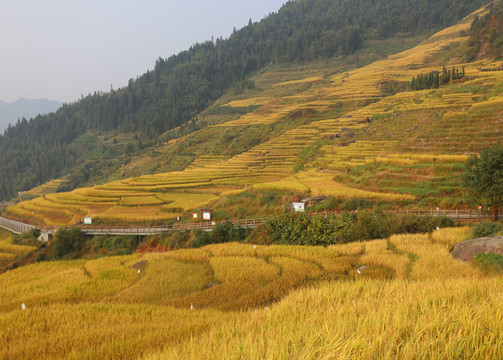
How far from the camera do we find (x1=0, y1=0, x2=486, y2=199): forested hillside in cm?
12012

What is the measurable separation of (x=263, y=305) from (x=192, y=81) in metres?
156

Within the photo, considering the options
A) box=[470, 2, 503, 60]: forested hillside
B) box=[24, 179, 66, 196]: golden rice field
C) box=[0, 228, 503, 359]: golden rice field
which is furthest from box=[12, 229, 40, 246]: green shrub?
box=[470, 2, 503, 60]: forested hillside

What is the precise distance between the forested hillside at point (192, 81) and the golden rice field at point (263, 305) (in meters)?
105

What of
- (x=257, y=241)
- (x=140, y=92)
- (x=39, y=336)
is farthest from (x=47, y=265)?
(x=140, y=92)

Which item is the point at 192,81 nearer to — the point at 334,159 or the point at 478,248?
the point at 334,159

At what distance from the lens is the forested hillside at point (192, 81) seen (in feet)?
394

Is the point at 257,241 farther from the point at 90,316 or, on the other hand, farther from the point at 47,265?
the point at 90,316

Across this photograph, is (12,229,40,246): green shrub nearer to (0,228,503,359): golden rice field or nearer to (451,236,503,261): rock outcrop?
(0,228,503,359): golden rice field

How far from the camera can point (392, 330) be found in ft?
10.0

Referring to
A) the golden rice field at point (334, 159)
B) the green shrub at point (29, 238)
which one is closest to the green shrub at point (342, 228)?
the golden rice field at point (334, 159)

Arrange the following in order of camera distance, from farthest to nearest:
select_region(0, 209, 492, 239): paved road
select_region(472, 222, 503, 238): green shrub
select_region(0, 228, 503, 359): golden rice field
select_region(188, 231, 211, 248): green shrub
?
select_region(188, 231, 211, 248): green shrub, select_region(0, 209, 492, 239): paved road, select_region(472, 222, 503, 238): green shrub, select_region(0, 228, 503, 359): golden rice field

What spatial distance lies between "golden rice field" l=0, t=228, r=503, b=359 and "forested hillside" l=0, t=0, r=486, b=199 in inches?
4120

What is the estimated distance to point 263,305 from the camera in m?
7.89

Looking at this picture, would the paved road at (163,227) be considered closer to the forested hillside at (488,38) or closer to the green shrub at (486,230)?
the green shrub at (486,230)
